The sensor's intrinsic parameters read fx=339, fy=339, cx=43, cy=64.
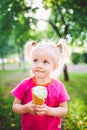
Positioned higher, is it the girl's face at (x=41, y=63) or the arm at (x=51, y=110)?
the girl's face at (x=41, y=63)

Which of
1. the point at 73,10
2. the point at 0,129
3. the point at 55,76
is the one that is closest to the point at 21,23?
the point at 73,10

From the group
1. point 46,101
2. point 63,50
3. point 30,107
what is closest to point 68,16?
point 63,50

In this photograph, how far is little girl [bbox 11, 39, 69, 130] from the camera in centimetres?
306

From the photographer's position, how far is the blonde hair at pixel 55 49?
3178 mm

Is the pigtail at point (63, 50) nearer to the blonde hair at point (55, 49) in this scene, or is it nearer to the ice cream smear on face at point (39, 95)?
the blonde hair at point (55, 49)

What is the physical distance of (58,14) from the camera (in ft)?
54.0

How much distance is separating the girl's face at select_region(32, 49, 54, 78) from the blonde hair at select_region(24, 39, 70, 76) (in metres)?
0.05

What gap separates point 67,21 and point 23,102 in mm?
12828

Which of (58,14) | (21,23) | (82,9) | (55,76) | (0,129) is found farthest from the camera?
(58,14)

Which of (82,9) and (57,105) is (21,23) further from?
(57,105)

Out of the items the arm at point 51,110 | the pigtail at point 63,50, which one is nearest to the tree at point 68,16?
the pigtail at point 63,50

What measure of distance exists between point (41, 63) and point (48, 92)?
0.27m

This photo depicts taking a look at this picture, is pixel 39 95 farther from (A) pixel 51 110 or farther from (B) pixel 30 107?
(A) pixel 51 110

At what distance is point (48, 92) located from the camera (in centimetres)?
309
